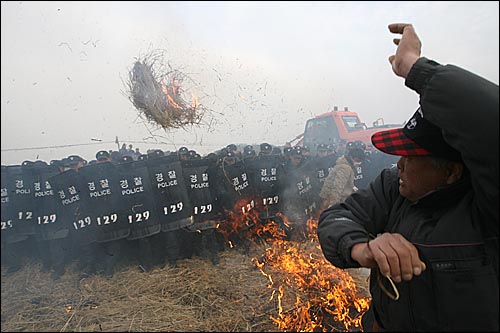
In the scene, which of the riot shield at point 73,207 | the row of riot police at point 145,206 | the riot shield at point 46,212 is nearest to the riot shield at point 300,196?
the row of riot police at point 145,206

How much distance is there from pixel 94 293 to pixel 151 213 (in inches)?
71.6

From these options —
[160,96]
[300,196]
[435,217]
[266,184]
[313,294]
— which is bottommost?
[313,294]

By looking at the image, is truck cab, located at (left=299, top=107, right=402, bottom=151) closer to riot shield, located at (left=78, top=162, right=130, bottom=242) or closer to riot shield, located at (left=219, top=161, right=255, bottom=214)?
riot shield, located at (left=219, top=161, right=255, bottom=214)

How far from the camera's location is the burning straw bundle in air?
5.51 meters

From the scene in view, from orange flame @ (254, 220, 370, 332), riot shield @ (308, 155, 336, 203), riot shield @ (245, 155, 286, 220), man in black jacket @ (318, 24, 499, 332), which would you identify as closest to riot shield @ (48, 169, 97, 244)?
orange flame @ (254, 220, 370, 332)

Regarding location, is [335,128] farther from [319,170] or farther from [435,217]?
[435,217]

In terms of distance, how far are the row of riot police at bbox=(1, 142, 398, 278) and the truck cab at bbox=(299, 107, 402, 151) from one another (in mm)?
6392

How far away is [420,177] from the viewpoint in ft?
5.22

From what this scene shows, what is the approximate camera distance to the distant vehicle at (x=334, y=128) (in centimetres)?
1298

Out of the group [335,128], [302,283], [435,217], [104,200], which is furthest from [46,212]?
[335,128]

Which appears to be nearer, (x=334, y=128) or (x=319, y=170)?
(x=319, y=170)

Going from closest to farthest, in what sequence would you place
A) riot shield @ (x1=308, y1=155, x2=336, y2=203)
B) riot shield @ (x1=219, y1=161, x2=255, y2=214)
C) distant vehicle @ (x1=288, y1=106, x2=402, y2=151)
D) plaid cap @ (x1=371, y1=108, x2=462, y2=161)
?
1. plaid cap @ (x1=371, y1=108, x2=462, y2=161)
2. riot shield @ (x1=219, y1=161, x2=255, y2=214)
3. riot shield @ (x1=308, y1=155, x2=336, y2=203)
4. distant vehicle @ (x1=288, y1=106, x2=402, y2=151)

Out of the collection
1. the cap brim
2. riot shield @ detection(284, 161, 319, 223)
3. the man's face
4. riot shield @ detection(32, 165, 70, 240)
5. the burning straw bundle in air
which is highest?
the burning straw bundle in air

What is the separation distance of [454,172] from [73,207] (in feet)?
18.1
